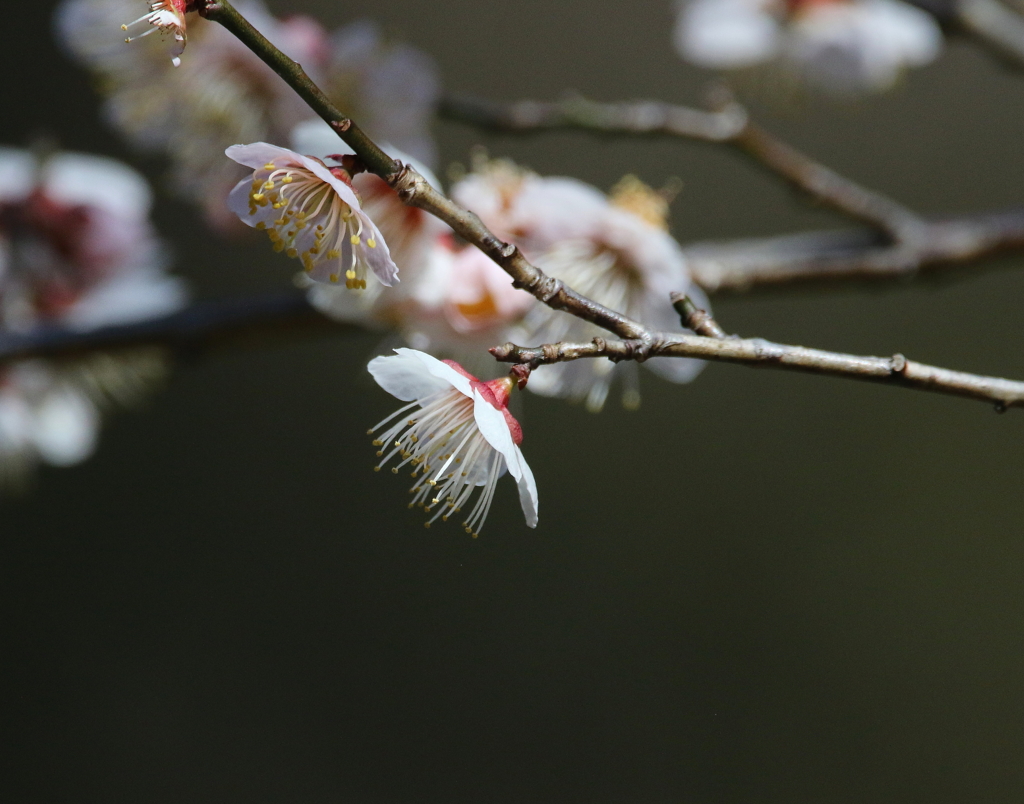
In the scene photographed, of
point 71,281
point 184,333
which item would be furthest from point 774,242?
point 71,281

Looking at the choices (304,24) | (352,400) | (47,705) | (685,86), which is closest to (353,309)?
(304,24)

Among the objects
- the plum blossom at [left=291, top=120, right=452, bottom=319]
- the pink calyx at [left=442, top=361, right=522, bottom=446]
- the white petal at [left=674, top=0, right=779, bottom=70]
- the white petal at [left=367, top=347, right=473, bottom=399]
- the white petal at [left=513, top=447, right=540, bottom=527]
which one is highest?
the white petal at [left=674, top=0, right=779, bottom=70]

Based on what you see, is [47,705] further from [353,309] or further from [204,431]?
[353,309]

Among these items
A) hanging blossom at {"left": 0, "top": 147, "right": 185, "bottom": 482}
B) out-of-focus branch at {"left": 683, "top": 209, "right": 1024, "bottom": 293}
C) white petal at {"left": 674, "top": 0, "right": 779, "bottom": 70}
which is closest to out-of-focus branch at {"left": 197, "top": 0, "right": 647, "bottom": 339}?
out-of-focus branch at {"left": 683, "top": 209, "right": 1024, "bottom": 293}

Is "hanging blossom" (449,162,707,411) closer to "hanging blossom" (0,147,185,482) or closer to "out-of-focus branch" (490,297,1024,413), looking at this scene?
"out-of-focus branch" (490,297,1024,413)

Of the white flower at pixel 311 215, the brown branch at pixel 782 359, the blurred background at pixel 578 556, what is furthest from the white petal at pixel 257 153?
the blurred background at pixel 578 556

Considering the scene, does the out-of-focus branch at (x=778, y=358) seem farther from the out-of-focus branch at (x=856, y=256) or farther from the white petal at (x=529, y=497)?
the out-of-focus branch at (x=856, y=256)
